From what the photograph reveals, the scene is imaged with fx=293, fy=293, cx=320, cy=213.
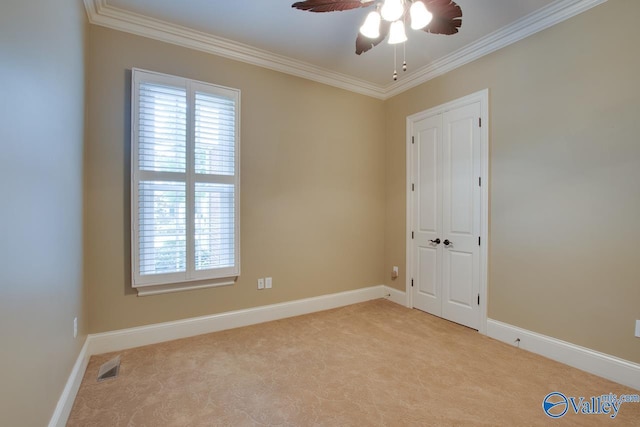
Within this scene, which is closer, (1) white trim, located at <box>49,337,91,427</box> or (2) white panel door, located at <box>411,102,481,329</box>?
(1) white trim, located at <box>49,337,91,427</box>

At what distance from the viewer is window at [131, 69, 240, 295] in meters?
2.69

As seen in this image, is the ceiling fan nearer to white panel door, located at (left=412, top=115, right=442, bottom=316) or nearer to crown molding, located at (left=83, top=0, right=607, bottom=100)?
crown molding, located at (left=83, top=0, right=607, bottom=100)

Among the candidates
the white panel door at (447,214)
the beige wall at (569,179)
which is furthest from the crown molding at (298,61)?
the white panel door at (447,214)

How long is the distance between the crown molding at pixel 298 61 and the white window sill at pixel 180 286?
7.84 ft

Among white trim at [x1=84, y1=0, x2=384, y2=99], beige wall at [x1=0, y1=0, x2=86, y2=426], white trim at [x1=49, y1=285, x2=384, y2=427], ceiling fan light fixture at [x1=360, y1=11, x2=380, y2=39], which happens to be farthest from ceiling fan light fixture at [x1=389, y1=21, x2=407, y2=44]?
white trim at [x1=49, y1=285, x2=384, y2=427]

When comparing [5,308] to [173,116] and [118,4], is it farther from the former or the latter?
[118,4]

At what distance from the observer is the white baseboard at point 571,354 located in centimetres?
217

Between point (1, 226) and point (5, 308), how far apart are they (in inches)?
12.1

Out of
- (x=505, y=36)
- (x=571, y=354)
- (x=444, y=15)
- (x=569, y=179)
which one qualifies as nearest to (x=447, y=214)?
(x=569, y=179)

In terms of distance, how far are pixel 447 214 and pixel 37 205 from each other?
11.6ft

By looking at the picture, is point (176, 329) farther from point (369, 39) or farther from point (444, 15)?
point (444, 15)

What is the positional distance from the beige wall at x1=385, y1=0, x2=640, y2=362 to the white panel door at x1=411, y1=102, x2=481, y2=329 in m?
0.22

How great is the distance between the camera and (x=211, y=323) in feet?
10.1


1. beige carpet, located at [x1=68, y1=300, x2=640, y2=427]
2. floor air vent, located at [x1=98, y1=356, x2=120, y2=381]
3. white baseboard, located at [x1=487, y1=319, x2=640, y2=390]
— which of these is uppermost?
white baseboard, located at [x1=487, y1=319, x2=640, y2=390]
